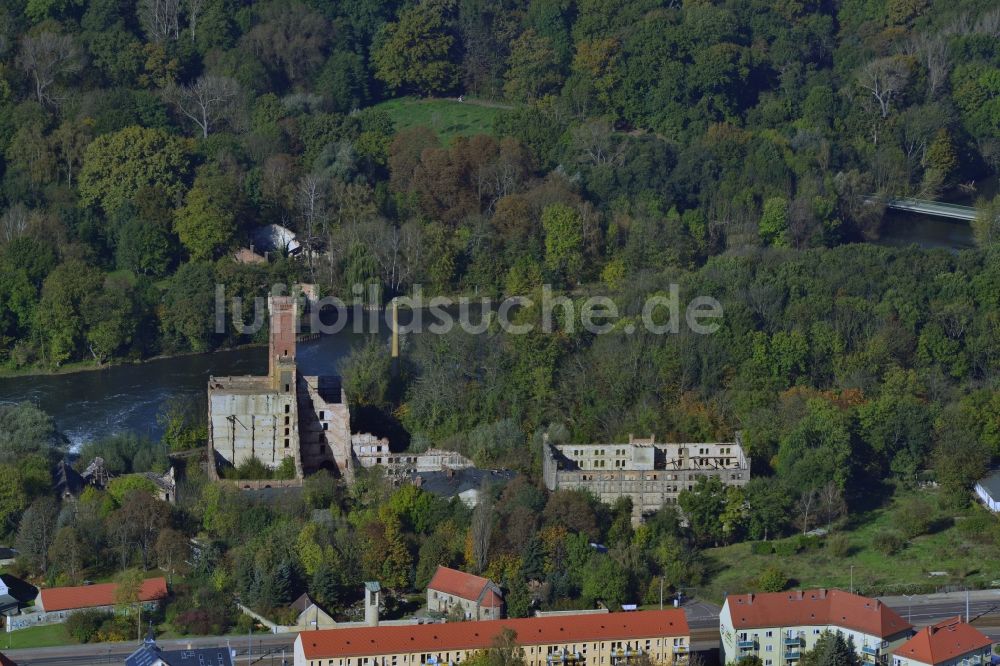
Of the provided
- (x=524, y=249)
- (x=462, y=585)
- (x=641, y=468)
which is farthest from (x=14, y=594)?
(x=524, y=249)

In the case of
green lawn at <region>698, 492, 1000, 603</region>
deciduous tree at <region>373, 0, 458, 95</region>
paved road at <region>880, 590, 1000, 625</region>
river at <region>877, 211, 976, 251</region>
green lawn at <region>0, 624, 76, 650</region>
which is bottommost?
green lawn at <region>0, 624, 76, 650</region>

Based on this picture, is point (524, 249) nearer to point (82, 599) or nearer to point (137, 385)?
point (137, 385)

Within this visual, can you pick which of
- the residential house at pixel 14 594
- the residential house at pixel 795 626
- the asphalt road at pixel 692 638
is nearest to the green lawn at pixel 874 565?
the asphalt road at pixel 692 638

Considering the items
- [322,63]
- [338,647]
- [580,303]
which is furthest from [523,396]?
[322,63]

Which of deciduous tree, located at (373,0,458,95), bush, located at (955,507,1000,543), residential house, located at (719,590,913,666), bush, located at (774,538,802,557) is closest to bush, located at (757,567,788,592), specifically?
bush, located at (774,538,802,557)

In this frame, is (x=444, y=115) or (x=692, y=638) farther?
(x=444, y=115)

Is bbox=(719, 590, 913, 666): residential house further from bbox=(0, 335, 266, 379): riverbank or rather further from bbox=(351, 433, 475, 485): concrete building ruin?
bbox=(0, 335, 266, 379): riverbank

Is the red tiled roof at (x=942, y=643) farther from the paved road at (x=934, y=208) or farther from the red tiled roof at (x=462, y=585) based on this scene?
A: the paved road at (x=934, y=208)
